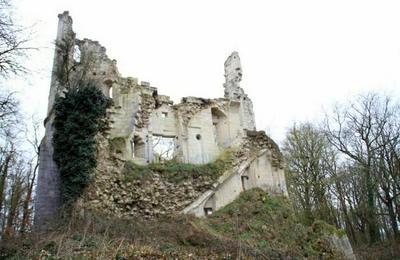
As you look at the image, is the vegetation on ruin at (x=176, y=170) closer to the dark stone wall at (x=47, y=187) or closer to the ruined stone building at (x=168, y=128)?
the ruined stone building at (x=168, y=128)

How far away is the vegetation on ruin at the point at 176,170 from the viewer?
16.4 m

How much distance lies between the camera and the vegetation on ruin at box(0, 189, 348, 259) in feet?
30.3

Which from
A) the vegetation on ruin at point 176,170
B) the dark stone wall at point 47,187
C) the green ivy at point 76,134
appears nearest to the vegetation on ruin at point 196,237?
the green ivy at point 76,134

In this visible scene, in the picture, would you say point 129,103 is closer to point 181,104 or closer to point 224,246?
point 181,104

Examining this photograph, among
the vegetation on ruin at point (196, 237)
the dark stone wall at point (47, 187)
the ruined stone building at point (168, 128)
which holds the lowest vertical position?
the vegetation on ruin at point (196, 237)

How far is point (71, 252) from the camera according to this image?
8695 mm

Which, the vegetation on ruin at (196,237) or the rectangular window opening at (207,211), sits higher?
the rectangular window opening at (207,211)

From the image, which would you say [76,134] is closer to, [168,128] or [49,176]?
[49,176]

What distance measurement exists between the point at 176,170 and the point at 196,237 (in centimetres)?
560

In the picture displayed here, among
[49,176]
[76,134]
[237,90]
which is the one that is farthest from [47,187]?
[237,90]

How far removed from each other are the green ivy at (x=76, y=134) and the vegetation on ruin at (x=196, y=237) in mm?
1799

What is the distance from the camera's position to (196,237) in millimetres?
12516

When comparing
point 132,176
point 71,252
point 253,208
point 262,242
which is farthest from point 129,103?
point 71,252

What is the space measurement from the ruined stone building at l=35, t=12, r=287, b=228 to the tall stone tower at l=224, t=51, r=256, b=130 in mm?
873
